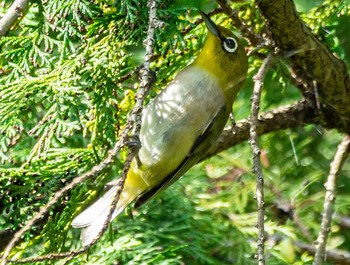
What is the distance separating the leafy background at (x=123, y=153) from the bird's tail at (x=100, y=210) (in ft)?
0.23

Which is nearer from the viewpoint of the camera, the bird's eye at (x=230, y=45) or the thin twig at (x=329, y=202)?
the thin twig at (x=329, y=202)

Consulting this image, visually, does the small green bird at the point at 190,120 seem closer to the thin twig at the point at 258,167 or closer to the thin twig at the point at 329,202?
the thin twig at the point at 258,167

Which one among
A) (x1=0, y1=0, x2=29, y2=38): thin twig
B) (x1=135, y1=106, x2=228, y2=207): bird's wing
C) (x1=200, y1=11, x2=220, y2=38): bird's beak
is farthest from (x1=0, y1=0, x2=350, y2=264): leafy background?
(x1=0, y1=0, x2=29, y2=38): thin twig

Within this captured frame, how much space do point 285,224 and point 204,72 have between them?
84 centimetres

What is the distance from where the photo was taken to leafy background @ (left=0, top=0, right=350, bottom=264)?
81.9 inches

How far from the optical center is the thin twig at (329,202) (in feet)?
7.01

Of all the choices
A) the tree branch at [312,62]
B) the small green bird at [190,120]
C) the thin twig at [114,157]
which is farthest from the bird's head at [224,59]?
the thin twig at [114,157]

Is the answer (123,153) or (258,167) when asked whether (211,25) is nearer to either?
(123,153)

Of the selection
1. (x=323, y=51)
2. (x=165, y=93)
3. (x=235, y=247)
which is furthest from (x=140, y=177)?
(x=323, y=51)

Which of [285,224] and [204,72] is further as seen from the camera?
[285,224]

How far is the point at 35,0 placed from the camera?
1986 millimetres

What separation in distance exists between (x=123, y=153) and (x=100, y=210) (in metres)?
0.22

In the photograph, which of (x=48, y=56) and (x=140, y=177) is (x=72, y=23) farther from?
(x=140, y=177)

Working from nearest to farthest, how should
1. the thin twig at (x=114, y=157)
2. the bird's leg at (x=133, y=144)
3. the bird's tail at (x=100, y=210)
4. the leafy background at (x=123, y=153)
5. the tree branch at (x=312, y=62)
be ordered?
1. the thin twig at (x=114, y=157)
2. the bird's leg at (x=133, y=144)
3. the leafy background at (x=123, y=153)
4. the tree branch at (x=312, y=62)
5. the bird's tail at (x=100, y=210)
